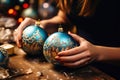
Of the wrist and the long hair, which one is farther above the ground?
the long hair

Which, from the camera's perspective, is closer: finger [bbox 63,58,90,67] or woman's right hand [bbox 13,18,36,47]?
finger [bbox 63,58,90,67]

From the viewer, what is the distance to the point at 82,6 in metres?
1.11

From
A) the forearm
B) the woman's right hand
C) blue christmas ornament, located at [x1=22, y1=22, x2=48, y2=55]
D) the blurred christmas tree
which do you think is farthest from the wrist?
the blurred christmas tree

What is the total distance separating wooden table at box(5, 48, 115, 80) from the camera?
2.69 feet

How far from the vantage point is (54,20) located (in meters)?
1.23

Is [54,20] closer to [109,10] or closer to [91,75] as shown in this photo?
[109,10]

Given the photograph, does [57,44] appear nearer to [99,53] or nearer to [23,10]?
[99,53]

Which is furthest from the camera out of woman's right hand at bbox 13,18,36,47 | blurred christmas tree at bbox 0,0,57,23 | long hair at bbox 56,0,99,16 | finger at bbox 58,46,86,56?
blurred christmas tree at bbox 0,0,57,23

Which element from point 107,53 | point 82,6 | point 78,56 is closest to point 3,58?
point 78,56

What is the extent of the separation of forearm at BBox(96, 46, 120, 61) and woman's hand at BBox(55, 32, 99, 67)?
0.02 meters

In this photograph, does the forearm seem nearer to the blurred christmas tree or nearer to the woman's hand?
the woman's hand

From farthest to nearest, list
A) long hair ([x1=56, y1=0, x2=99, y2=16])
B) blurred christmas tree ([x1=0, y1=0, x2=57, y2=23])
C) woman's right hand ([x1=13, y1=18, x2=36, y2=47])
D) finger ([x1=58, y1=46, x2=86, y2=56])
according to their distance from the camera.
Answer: blurred christmas tree ([x1=0, y1=0, x2=57, y2=23]) → long hair ([x1=56, y1=0, x2=99, y2=16]) → woman's right hand ([x1=13, y1=18, x2=36, y2=47]) → finger ([x1=58, y1=46, x2=86, y2=56])

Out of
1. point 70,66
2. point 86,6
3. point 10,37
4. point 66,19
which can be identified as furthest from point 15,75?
point 66,19

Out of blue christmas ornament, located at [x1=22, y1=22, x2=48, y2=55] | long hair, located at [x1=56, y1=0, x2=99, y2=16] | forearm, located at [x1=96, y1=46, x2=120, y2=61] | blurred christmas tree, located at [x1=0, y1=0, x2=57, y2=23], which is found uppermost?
blurred christmas tree, located at [x1=0, y1=0, x2=57, y2=23]
